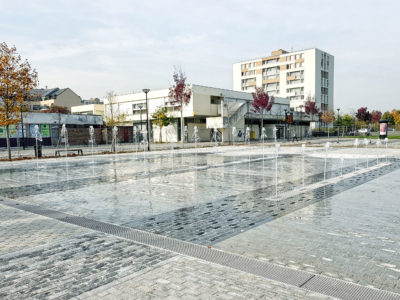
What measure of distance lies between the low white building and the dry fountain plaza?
118 feet

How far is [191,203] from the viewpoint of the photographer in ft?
25.6

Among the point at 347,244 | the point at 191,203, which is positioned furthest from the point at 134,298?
the point at 191,203

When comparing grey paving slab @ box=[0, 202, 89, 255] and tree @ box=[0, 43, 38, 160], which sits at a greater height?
tree @ box=[0, 43, 38, 160]

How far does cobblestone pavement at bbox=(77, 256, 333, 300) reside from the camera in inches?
130

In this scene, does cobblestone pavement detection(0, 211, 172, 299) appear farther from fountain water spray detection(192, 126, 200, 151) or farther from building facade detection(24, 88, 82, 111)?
building facade detection(24, 88, 82, 111)

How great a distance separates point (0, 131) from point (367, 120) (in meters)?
72.9

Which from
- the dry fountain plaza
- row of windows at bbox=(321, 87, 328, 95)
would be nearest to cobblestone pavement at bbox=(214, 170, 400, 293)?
the dry fountain plaza

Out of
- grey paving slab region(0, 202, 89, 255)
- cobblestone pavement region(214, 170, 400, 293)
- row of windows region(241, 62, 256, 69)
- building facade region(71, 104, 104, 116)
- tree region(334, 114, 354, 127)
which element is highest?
row of windows region(241, 62, 256, 69)

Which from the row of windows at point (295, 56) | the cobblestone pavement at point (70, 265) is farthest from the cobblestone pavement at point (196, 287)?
the row of windows at point (295, 56)

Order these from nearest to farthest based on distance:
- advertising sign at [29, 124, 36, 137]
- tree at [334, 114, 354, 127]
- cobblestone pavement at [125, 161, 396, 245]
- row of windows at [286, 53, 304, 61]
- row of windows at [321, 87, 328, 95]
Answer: cobblestone pavement at [125, 161, 396, 245] < advertising sign at [29, 124, 36, 137] < row of windows at [286, 53, 304, 61] < tree at [334, 114, 354, 127] < row of windows at [321, 87, 328, 95]

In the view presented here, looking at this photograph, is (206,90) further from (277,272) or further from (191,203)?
(277,272)

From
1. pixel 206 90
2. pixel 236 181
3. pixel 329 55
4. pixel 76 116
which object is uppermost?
pixel 329 55

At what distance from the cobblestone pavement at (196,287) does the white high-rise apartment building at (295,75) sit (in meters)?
75.2

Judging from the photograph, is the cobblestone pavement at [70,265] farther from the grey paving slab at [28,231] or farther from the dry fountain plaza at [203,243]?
the grey paving slab at [28,231]
